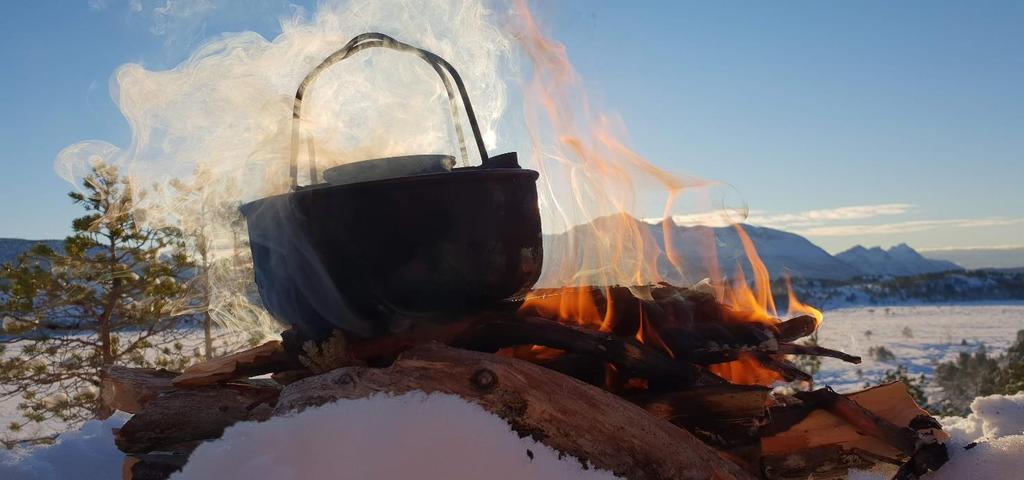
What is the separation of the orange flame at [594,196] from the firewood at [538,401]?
938 millimetres

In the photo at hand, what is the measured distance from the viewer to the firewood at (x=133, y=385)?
2750 mm

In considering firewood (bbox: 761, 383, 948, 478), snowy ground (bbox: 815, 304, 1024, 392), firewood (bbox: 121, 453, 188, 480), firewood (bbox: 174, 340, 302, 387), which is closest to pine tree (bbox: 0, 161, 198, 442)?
firewood (bbox: 174, 340, 302, 387)

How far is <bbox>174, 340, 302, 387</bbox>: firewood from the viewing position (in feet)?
8.61

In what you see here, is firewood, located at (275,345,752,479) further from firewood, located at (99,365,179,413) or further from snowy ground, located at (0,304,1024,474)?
firewood, located at (99,365,179,413)

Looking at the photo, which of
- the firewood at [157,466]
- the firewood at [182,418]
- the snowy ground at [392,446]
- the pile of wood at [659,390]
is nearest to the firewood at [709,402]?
the pile of wood at [659,390]

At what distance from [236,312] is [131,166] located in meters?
0.85

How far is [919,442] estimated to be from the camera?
8.27ft

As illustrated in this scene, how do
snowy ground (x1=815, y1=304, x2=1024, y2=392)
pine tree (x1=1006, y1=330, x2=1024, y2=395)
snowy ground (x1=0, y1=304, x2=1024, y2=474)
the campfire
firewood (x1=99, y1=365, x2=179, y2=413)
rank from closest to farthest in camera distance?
1. snowy ground (x1=0, y1=304, x2=1024, y2=474)
2. the campfire
3. firewood (x1=99, y1=365, x2=179, y2=413)
4. pine tree (x1=1006, y1=330, x2=1024, y2=395)
5. snowy ground (x1=815, y1=304, x2=1024, y2=392)

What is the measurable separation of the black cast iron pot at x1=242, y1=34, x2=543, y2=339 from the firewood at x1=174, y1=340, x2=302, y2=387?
26 cm

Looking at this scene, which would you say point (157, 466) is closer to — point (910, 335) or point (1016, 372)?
point (1016, 372)

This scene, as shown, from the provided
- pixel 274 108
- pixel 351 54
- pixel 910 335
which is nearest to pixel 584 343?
pixel 351 54

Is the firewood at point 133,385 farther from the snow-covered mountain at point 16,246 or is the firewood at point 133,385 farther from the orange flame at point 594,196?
the snow-covered mountain at point 16,246

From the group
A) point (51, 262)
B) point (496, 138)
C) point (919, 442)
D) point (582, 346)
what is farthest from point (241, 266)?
point (51, 262)

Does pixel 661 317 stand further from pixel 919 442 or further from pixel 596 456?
pixel 919 442
